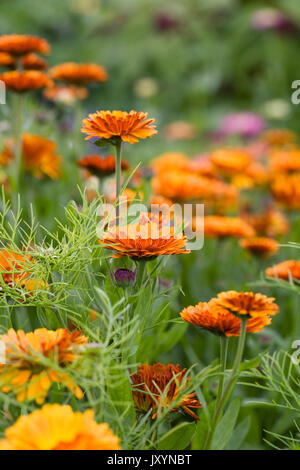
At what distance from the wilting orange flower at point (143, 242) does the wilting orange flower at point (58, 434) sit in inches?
4.8

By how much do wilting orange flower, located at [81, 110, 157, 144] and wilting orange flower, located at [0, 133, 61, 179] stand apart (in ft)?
1.43

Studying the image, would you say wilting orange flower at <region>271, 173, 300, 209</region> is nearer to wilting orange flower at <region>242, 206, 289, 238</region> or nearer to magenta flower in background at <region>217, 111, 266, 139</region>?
wilting orange flower at <region>242, 206, 289, 238</region>

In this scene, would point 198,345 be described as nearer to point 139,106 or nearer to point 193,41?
point 139,106

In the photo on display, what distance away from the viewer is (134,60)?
2.85 m

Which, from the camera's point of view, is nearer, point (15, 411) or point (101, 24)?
point (15, 411)

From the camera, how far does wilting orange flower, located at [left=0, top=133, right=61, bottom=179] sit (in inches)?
32.2

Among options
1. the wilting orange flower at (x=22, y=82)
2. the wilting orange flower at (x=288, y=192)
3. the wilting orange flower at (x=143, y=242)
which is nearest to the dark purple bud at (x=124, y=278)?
the wilting orange flower at (x=143, y=242)

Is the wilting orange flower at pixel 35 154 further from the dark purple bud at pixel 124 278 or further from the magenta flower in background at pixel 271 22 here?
the magenta flower in background at pixel 271 22

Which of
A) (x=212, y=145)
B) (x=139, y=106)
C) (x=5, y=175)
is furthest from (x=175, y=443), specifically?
(x=139, y=106)

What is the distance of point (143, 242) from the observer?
34 cm

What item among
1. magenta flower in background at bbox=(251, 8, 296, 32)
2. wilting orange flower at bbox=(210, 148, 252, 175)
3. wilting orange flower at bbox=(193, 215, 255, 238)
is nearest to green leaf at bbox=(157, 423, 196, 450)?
wilting orange flower at bbox=(193, 215, 255, 238)

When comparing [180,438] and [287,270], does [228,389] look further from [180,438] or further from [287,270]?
[287,270]

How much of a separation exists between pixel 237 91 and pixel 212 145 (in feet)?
3.41

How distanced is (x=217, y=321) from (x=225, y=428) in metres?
0.08
